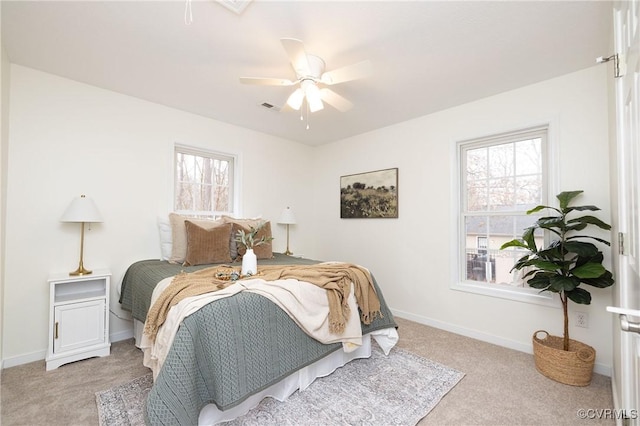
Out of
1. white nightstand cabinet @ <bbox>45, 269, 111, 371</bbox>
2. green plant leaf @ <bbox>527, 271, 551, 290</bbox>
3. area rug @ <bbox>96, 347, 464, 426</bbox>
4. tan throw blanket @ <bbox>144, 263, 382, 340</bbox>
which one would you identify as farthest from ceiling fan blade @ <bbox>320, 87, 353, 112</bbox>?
white nightstand cabinet @ <bbox>45, 269, 111, 371</bbox>

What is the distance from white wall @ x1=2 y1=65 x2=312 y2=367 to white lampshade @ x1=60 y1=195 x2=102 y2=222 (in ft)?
0.74

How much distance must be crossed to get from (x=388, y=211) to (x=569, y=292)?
6.52 ft

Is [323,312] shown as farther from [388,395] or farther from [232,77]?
[232,77]

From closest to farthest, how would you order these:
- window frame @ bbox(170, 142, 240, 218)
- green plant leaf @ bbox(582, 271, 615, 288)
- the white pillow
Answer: green plant leaf @ bbox(582, 271, 615, 288), the white pillow, window frame @ bbox(170, 142, 240, 218)

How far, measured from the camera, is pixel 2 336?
2232 mm

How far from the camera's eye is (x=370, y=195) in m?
3.93

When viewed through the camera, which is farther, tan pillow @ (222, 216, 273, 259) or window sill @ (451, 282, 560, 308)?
tan pillow @ (222, 216, 273, 259)

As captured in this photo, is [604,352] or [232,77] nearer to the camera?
[604,352]

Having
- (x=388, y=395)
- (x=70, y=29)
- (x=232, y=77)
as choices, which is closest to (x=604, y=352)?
(x=388, y=395)

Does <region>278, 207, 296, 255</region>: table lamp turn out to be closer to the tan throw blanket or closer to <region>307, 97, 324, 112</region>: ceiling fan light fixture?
the tan throw blanket

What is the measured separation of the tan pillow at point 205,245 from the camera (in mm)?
2756

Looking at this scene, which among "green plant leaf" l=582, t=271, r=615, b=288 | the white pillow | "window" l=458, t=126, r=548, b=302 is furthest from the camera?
the white pillow

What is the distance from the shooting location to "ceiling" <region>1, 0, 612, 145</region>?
1.75 metres

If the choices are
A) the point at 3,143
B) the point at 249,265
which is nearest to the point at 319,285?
the point at 249,265
